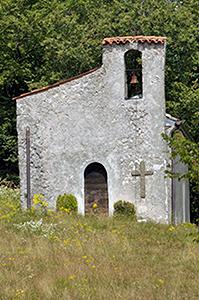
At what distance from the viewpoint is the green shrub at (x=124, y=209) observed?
19.6 meters

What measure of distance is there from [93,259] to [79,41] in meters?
19.1

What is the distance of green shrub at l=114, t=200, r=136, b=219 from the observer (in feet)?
64.2

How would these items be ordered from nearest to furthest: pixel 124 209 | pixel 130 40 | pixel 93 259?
pixel 93 259, pixel 124 209, pixel 130 40

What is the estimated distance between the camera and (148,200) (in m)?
19.9

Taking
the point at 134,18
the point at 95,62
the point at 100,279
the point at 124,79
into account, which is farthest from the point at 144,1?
the point at 100,279

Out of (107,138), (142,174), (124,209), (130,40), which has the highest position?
(130,40)

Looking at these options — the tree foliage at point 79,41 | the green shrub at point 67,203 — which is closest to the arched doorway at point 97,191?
the green shrub at point 67,203

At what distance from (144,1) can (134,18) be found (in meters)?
1.51

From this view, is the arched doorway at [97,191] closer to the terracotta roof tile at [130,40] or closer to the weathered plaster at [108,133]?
the weathered plaster at [108,133]

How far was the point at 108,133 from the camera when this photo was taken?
20.1m

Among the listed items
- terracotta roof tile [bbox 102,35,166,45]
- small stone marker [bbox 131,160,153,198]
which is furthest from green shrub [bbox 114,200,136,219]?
terracotta roof tile [bbox 102,35,166,45]

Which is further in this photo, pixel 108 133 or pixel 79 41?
pixel 79 41

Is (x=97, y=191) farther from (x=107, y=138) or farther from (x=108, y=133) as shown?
(x=108, y=133)

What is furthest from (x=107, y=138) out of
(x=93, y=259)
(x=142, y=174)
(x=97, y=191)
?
(x=93, y=259)
